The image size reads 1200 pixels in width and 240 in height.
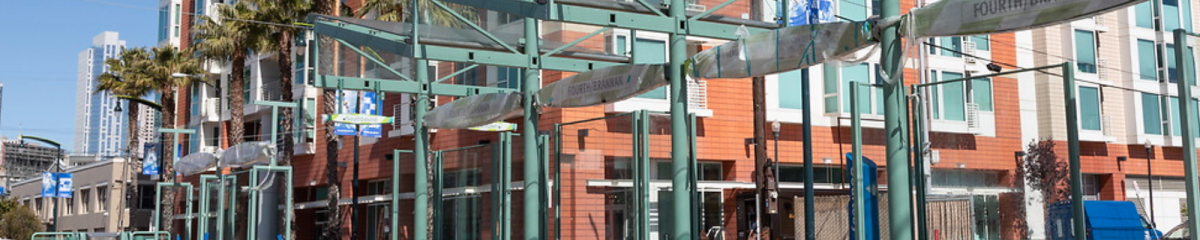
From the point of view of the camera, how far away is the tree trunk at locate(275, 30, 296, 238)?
38.1m

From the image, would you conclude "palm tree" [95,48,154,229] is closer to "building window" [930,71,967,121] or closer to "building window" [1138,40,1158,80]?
"building window" [1138,40,1158,80]

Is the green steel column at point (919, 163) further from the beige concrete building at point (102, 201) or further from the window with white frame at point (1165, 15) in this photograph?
the beige concrete building at point (102, 201)

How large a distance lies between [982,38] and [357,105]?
60.8 ft

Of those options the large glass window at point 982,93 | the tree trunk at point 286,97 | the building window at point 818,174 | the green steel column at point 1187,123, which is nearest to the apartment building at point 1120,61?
the building window at point 818,174

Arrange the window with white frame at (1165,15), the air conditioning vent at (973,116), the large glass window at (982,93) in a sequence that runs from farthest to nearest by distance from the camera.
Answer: the window with white frame at (1165,15) → the large glass window at (982,93) → the air conditioning vent at (973,116)

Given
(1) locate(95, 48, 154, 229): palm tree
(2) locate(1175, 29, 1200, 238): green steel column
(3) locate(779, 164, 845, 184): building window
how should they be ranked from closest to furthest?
(2) locate(1175, 29, 1200, 238): green steel column
(3) locate(779, 164, 845, 184): building window
(1) locate(95, 48, 154, 229): palm tree

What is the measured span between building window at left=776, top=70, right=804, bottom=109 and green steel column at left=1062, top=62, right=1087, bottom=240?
25.7 meters

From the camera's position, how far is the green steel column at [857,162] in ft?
39.5

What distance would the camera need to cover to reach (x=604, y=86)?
42.7ft

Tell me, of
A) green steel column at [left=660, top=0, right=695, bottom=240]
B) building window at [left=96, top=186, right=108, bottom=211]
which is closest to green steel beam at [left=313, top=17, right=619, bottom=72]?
green steel column at [left=660, top=0, right=695, bottom=240]

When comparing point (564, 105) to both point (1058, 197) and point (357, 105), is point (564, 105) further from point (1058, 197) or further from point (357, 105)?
point (357, 105)

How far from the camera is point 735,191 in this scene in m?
35.5

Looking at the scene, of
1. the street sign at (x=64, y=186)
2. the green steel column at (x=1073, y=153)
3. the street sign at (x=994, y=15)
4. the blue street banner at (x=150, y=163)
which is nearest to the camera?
the street sign at (x=994, y=15)

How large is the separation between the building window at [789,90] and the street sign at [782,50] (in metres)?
24.3
